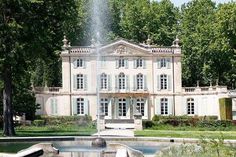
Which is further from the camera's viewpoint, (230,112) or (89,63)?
(89,63)

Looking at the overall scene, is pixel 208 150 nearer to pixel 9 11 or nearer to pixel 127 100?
pixel 9 11

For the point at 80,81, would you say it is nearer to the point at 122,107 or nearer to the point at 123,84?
the point at 123,84

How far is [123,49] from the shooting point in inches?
2119

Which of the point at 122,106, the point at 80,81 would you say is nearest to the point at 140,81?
the point at 122,106

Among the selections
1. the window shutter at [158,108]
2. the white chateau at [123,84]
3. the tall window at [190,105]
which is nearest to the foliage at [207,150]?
the window shutter at [158,108]

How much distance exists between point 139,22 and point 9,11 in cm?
3736

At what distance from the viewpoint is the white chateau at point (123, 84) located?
53.4 m

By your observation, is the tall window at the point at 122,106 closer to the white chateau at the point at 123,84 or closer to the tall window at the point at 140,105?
the white chateau at the point at 123,84

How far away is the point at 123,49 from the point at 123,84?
11.9 feet

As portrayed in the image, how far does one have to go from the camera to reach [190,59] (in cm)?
6156

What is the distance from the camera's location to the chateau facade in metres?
53.4

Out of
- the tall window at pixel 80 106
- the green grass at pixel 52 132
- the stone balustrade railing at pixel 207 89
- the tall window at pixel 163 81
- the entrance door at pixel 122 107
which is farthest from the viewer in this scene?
the tall window at pixel 163 81

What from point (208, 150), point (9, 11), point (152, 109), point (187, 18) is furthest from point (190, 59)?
point (208, 150)

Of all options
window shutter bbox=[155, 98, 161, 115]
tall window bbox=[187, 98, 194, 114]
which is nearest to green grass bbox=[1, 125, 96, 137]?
window shutter bbox=[155, 98, 161, 115]
